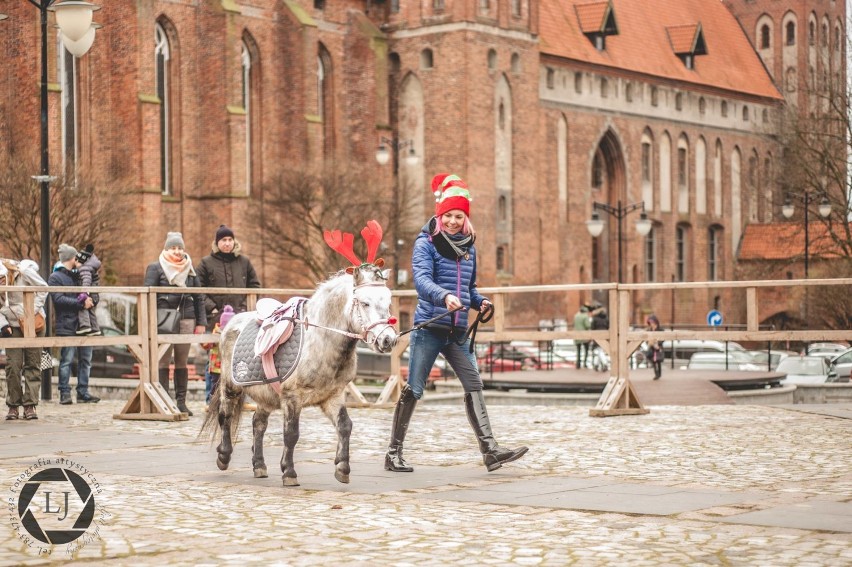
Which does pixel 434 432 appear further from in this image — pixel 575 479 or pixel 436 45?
pixel 436 45

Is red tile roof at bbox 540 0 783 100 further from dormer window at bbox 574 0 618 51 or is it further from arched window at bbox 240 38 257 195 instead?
arched window at bbox 240 38 257 195

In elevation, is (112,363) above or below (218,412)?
below

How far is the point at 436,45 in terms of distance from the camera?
65.2 metres

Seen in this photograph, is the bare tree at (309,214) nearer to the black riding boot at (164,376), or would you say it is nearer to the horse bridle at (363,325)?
the black riding boot at (164,376)

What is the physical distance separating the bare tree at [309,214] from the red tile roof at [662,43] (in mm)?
18627

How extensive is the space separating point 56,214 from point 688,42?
169 feet

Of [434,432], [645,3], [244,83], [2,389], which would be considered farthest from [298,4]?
[434,432]

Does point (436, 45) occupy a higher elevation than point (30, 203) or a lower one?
higher

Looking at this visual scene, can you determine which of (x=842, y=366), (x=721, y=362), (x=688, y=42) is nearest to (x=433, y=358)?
(x=842, y=366)

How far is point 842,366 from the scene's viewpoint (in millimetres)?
38188

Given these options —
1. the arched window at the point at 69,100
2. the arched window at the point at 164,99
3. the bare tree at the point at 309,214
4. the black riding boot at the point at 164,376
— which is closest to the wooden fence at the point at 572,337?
the black riding boot at the point at 164,376

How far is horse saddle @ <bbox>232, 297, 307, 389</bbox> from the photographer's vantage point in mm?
10500

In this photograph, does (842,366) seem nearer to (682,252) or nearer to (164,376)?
(164,376)

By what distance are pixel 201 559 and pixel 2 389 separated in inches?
721
